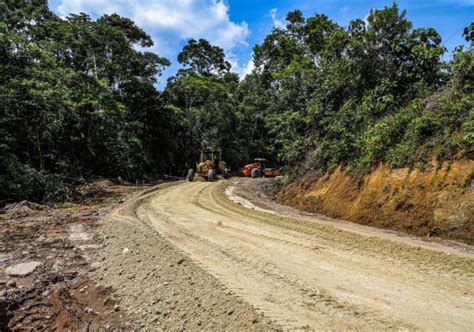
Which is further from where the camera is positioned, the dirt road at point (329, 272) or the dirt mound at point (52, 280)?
the dirt mound at point (52, 280)

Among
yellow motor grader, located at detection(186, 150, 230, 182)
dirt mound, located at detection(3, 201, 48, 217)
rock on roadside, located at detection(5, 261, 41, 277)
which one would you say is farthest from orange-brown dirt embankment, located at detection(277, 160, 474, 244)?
yellow motor grader, located at detection(186, 150, 230, 182)

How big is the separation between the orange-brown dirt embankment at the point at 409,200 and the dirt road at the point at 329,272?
3.40ft

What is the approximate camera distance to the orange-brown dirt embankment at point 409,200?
23.7ft

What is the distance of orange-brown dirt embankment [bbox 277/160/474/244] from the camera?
722 cm

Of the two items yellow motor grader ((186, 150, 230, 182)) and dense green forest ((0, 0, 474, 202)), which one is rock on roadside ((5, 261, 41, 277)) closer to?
dense green forest ((0, 0, 474, 202))

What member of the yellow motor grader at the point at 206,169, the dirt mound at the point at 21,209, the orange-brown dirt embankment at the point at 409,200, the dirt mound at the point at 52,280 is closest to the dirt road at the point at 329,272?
the orange-brown dirt embankment at the point at 409,200

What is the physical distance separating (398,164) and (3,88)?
13.4 meters

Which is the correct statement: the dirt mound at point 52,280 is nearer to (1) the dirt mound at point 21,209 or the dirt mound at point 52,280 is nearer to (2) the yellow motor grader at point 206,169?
(1) the dirt mound at point 21,209

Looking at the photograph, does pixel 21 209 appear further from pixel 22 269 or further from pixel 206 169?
pixel 206 169

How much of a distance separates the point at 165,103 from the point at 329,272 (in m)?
26.5

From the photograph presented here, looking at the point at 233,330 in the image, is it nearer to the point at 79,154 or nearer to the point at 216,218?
the point at 216,218

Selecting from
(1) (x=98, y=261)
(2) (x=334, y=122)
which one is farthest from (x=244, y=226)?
(2) (x=334, y=122)

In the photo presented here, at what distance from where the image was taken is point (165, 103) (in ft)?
95.5

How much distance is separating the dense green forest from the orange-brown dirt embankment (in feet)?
1.56
